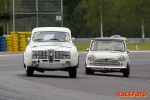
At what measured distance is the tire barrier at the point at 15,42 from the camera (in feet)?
153

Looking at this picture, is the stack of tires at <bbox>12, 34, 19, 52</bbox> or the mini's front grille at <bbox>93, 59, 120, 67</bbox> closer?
the mini's front grille at <bbox>93, 59, 120, 67</bbox>

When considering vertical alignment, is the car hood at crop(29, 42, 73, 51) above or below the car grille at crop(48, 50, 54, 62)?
above

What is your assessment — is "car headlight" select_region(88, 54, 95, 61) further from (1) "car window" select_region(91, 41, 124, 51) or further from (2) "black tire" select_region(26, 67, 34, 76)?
(2) "black tire" select_region(26, 67, 34, 76)

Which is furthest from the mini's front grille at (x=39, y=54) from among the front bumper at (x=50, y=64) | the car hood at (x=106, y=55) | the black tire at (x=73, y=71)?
the car hood at (x=106, y=55)

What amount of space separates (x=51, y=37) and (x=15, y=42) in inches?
994

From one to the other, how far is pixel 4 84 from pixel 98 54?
733cm

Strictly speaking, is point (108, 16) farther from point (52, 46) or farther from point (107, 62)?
point (52, 46)

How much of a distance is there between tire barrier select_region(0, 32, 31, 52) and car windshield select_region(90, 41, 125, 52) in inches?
874

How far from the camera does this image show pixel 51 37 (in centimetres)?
2209

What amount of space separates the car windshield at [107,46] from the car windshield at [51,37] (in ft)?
8.43

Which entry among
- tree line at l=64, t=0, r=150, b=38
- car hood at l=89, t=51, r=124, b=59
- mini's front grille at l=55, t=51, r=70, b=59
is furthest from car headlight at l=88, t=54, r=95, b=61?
tree line at l=64, t=0, r=150, b=38

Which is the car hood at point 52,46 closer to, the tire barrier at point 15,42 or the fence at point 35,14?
the tire barrier at point 15,42

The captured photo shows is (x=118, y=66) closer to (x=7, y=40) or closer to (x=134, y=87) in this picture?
(x=134, y=87)

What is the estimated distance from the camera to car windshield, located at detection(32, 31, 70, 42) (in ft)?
72.2
